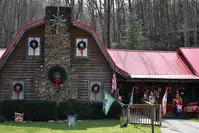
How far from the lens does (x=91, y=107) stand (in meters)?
17.2

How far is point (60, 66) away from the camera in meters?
17.1

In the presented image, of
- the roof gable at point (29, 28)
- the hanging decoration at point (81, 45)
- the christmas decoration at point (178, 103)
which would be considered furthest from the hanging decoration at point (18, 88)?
the christmas decoration at point (178, 103)

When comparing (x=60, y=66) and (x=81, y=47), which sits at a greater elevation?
(x=81, y=47)

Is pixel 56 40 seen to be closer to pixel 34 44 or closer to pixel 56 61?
pixel 56 61

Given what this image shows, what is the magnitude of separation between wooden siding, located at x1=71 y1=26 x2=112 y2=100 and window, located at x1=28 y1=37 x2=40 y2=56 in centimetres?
215

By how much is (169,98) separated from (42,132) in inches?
418

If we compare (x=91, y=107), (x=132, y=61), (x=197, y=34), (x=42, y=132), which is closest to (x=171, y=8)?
(x=197, y=34)

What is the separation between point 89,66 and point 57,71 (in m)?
2.39

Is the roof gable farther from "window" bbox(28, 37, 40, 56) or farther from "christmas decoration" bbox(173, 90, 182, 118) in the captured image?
"christmas decoration" bbox(173, 90, 182, 118)

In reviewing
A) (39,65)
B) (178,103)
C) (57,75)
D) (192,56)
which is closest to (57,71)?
(57,75)

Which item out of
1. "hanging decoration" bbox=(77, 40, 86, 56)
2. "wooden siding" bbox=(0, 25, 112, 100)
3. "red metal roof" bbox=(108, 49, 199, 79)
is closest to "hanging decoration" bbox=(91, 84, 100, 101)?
"wooden siding" bbox=(0, 25, 112, 100)

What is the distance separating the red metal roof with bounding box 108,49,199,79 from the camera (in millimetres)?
19922

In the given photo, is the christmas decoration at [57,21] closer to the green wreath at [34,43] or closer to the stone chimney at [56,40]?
the stone chimney at [56,40]

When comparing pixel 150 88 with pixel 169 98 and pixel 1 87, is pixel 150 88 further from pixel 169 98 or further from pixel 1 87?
pixel 1 87
